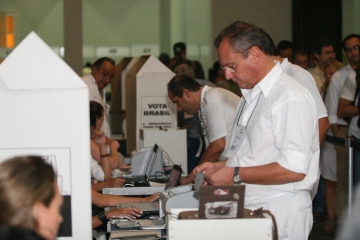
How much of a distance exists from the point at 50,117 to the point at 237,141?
0.81 metres

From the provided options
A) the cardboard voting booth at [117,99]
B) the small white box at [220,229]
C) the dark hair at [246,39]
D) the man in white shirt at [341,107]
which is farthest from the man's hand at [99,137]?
the cardboard voting booth at [117,99]

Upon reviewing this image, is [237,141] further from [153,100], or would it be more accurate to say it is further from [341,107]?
[153,100]

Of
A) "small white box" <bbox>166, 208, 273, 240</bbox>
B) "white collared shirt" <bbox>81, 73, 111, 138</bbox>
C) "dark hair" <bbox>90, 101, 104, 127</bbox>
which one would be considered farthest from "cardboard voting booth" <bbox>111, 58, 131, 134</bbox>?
"small white box" <bbox>166, 208, 273, 240</bbox>

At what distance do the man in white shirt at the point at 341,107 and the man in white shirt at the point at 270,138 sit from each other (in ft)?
9.37

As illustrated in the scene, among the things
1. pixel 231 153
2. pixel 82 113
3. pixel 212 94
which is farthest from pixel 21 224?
pixel 212 94

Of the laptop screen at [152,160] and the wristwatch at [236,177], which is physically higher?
the wristwatch at [236,177]

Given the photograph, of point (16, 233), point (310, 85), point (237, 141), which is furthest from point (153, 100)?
point (16, 233)

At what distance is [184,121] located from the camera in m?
7.48

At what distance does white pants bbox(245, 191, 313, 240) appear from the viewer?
3.03m

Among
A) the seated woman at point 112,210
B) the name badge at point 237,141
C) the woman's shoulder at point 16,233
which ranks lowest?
the seated woman at point 112,210

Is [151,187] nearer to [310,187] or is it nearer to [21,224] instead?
[310,187]

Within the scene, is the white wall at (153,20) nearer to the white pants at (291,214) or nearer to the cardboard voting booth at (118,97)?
the cardboard voting booth at (118,97)

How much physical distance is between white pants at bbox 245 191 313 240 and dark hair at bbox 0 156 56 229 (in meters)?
1.30

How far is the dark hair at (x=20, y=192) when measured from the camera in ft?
6.21
